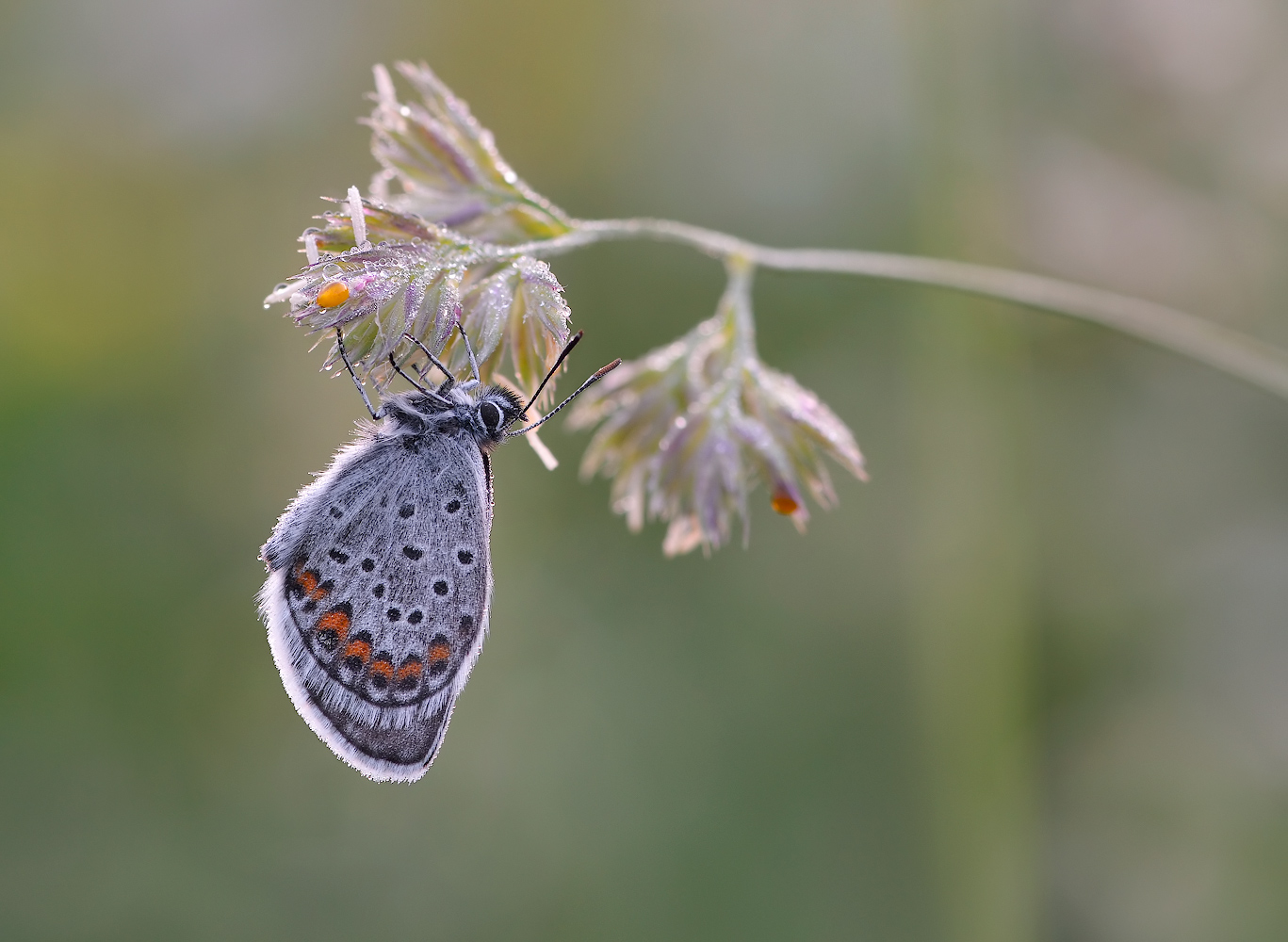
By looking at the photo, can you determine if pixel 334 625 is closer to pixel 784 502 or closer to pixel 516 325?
pixel 516 325

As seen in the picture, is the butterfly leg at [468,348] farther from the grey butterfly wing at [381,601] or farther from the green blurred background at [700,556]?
the green blurred background at [700,556]

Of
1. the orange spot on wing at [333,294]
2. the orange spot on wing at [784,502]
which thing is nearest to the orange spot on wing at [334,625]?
the orange spot on wing at [333,294]

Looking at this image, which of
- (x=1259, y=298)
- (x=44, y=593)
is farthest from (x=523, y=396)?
(x=1259, y=298)

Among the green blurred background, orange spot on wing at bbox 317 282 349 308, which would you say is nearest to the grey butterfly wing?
orange spot on wing at bbox 317 282 349 308

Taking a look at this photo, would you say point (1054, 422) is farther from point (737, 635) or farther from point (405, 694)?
point (405, 694)

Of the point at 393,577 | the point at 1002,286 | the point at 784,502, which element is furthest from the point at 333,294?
the point at 1002,286

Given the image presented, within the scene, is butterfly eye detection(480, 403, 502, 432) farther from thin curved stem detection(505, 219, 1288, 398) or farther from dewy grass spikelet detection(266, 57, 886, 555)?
thin curved stem detection(505, 219, 1288, 398)
